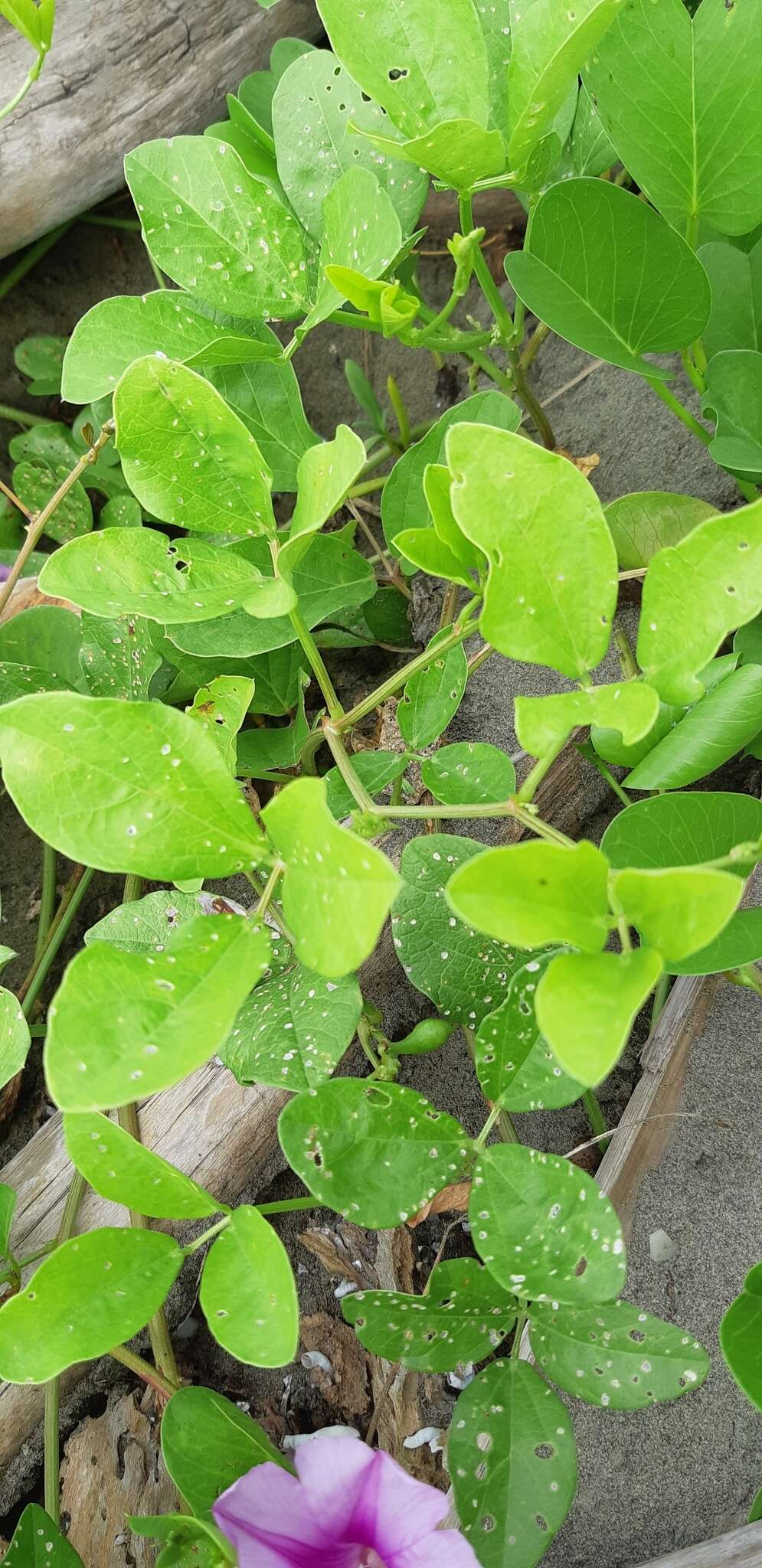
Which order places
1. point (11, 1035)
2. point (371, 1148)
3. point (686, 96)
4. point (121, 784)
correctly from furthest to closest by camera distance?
point (686, 96)
point (11, 1035)
point (371, 1148)
point (121, 784)

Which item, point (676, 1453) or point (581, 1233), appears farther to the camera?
point (676, 1453)

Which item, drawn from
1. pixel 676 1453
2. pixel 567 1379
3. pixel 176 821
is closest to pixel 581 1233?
pixel 567 1379

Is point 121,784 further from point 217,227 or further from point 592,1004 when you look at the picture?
point 217,227

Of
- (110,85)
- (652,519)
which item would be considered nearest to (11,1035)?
(652,519)

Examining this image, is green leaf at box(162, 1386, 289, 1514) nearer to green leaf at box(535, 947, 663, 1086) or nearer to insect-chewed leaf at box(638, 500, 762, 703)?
green leaf at box(535, 947, 663, 1086)

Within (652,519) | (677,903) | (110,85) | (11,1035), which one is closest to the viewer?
(677,903)

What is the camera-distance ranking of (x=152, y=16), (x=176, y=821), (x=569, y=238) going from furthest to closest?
(x=152, y=16) → (x=569, y=238) → (x=176, y=821)

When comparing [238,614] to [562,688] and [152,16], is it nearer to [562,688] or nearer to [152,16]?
[562,688]

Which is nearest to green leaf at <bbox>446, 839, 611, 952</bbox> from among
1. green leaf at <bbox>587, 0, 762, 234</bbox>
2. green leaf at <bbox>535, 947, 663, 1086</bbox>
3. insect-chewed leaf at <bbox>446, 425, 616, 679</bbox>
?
green leaf at <bbox>535, 947, 663, 1086</bbox>
